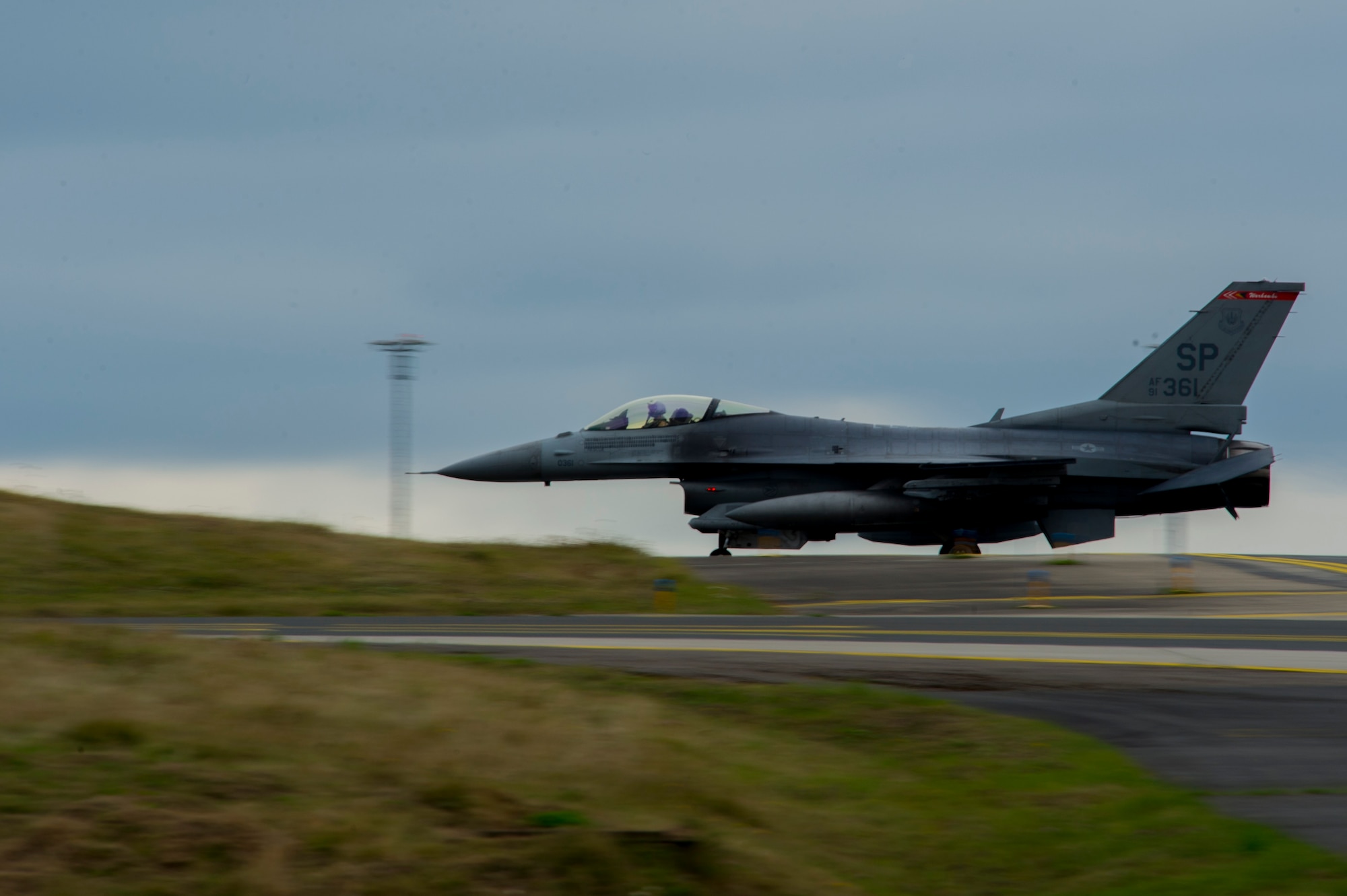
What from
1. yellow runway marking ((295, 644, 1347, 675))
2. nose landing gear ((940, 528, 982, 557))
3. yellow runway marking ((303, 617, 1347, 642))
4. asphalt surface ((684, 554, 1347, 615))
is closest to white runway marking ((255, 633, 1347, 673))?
yellow runway marking ((295, 644, 1347, 675))

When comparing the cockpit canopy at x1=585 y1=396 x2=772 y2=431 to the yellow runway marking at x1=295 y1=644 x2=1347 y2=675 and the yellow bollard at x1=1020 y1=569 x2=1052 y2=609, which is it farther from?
the yellow runway marking at x1=295 y1=644 x2=1347 y2=675

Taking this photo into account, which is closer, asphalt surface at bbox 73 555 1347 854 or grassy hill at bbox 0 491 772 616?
asphalt surface at bbox 73 555 1347 854

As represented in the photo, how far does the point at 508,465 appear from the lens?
34938 millimetres

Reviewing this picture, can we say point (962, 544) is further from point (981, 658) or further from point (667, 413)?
point (981, 658)

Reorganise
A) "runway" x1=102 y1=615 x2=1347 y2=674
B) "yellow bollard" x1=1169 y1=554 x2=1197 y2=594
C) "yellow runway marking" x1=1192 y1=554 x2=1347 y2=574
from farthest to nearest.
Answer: "yellow runway marking" x1=1192 y1=554 x2=1347 y2=574 → "yellow bollard" x1=1169 y1=554 x2=1197 y2=594 → "runway" x1=102 y1=615 x2=1347 y2=674

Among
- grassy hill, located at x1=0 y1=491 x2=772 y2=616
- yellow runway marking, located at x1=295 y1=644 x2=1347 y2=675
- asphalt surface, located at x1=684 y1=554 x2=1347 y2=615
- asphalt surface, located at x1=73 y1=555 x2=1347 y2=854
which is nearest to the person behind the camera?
asphalt surface, located at x1=73 y1=555 x2=1347 y2=854

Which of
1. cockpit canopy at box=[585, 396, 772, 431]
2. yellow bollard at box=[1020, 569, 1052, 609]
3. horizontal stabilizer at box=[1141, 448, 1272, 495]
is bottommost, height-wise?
yellow bollard at box=[1020, 569, 1052, 609]

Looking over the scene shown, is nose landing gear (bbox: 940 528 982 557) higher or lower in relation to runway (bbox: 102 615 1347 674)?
higher

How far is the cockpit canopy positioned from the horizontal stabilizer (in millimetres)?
11014

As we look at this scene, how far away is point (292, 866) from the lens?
5.73 m

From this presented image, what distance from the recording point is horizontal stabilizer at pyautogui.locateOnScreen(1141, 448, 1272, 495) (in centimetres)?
3503

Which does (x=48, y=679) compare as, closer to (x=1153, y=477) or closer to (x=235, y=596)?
(x=235, y=596)

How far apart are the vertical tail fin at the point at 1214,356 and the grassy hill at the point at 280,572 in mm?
17049

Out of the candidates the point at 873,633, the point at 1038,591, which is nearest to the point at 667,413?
the point at 1038,591
